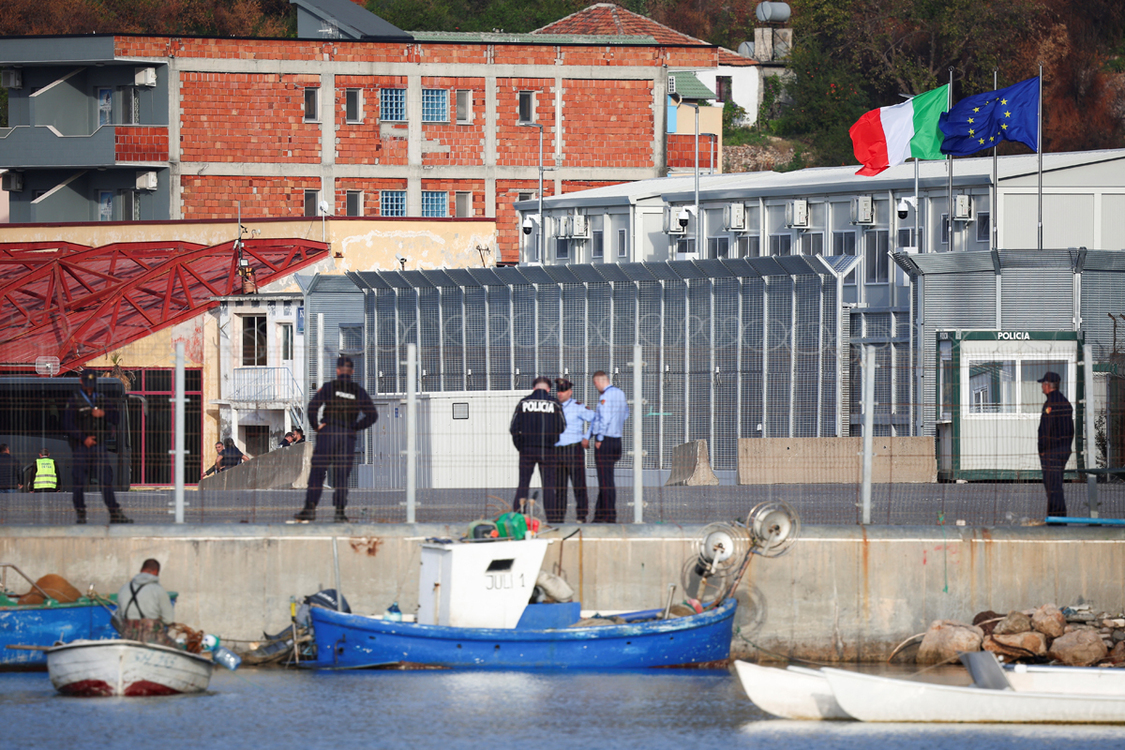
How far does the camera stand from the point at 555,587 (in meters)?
17.7

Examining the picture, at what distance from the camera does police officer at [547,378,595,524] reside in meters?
18.9

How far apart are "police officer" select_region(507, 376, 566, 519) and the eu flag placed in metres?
17.3

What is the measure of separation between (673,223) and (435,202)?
65.0 ft

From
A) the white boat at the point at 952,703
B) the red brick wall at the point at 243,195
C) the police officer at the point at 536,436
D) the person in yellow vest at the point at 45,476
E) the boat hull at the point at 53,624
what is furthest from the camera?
the red brick wall at the point at 243,195

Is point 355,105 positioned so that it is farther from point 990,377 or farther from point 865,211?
point 990,377

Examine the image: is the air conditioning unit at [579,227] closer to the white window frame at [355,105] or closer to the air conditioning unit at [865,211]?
the air conditioning unit at [865,211]

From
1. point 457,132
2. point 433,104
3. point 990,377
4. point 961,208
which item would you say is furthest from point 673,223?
point 433,104

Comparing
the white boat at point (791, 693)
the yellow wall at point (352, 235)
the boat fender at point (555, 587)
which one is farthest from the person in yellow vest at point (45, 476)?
the yellow wall at point (352, 235)

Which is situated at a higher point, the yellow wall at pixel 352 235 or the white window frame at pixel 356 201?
the white window frame at pixel 356 201

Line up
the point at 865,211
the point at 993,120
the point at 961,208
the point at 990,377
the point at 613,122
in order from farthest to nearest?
the point at 613,122 → the point at 865,211 → the point at 961,208 → the point at 993,120 → the point at 990,377

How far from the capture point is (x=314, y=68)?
205 feet

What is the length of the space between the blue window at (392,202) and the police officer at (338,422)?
4546 centimetres

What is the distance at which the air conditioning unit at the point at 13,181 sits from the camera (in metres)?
63.2

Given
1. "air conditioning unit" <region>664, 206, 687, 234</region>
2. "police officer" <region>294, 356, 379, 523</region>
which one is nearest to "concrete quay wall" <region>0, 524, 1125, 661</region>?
"police officer" <region>294, 356, 379, 523</region>
